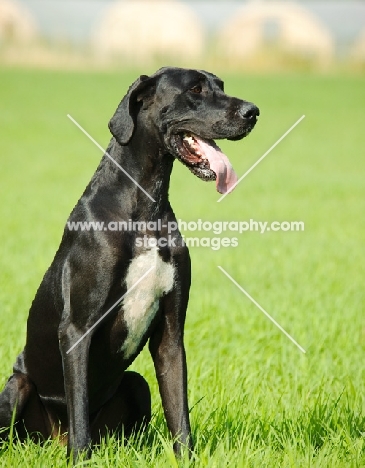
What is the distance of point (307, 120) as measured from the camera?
3041cm

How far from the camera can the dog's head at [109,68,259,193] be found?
13.7ft

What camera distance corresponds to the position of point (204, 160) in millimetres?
4242

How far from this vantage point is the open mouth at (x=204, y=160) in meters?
4.18

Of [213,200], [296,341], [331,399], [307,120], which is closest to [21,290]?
[296,341]

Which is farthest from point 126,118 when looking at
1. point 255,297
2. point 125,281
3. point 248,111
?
point 255,297

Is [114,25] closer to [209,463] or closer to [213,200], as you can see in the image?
[213,200]

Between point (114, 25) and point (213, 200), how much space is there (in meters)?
52.3

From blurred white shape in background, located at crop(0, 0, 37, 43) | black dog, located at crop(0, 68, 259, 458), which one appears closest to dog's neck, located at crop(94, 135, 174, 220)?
black dog, located at crop(0, 68, 259, 458)

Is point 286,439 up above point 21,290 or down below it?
above

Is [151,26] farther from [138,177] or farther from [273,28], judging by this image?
[138,177]

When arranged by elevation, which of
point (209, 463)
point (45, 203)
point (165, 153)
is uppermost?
point (165, 153)

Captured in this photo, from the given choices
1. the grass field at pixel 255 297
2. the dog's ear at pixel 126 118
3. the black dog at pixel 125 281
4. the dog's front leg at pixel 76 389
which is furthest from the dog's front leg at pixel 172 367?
the dog's ear at pixel 126 118

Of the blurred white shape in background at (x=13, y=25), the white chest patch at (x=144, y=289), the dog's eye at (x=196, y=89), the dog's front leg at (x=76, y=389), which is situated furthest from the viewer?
the blurred white shape in background at (x=13, y=25)

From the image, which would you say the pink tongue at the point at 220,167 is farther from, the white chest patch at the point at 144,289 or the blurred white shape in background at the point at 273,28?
the blurred white shape in background at the point at 273,28
